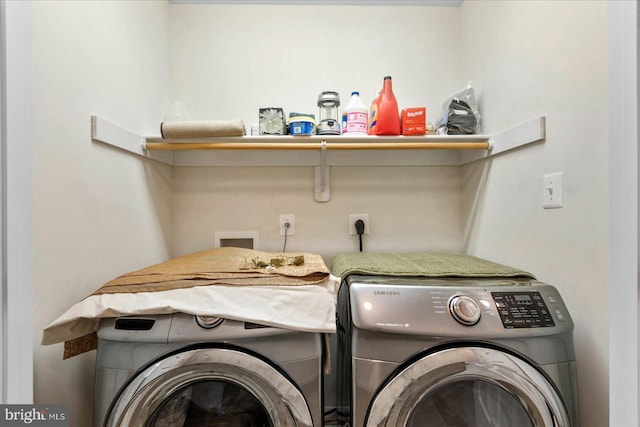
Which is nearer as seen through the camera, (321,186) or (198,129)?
(198,129)

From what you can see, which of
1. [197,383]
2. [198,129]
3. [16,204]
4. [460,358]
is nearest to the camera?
[16,204]

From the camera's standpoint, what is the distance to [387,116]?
1338 mm

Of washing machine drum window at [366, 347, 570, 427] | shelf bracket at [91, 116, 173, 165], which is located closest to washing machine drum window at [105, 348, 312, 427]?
washing machine drum window at [366, 347, 570, 427]

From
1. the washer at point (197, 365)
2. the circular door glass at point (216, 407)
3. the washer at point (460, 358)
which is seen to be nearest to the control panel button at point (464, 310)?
the washer at point (460, 358)

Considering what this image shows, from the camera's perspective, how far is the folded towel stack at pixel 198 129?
1.28 meters

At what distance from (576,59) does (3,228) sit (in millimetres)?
1477

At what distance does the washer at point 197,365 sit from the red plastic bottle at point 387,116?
923 millimetres

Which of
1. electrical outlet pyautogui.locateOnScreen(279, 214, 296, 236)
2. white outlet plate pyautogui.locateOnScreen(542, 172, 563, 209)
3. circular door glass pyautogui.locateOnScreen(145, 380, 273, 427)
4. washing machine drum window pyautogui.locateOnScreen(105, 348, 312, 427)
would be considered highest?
white outlet plate pyautogui.locateOnScreen(542, 172, 563, 209)

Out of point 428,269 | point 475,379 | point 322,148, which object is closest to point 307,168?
point 322,148

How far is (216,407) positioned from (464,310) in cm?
81

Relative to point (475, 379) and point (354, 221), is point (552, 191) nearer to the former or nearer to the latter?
point (475, 379)

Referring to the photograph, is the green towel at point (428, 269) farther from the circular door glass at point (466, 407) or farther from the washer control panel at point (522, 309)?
the circular door glass at point (466, 407)

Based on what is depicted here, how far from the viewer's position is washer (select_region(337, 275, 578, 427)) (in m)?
0.80

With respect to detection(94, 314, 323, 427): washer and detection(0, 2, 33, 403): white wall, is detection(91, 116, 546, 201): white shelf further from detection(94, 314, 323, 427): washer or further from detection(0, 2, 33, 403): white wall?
detection(94, 314, 323, 427): washer
